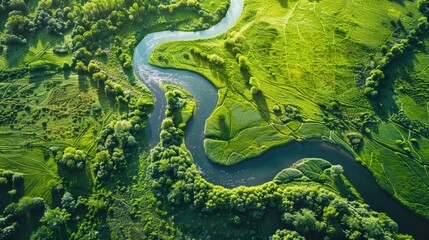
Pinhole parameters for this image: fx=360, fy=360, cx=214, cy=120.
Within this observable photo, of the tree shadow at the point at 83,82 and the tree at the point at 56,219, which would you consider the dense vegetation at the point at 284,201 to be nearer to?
the tree at the point at 56,219

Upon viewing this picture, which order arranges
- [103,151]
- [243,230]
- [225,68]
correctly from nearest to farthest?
[243,230] < [103,151] < [225,68]

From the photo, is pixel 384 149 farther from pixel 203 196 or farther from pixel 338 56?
pixel 203 196

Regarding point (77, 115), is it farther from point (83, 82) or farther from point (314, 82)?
point (314, 82)

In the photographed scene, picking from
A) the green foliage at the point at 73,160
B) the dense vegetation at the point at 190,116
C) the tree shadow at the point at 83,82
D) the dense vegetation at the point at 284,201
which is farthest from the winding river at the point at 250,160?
the green foliage at the point at 73,160

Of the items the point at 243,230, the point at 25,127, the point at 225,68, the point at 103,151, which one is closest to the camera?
the point at 243,230

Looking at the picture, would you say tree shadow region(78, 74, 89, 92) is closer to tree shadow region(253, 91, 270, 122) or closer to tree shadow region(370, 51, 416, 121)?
tree shadow region(253, 91, 270, 122)

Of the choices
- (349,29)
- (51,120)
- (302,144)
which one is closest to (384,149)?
(302,144)
